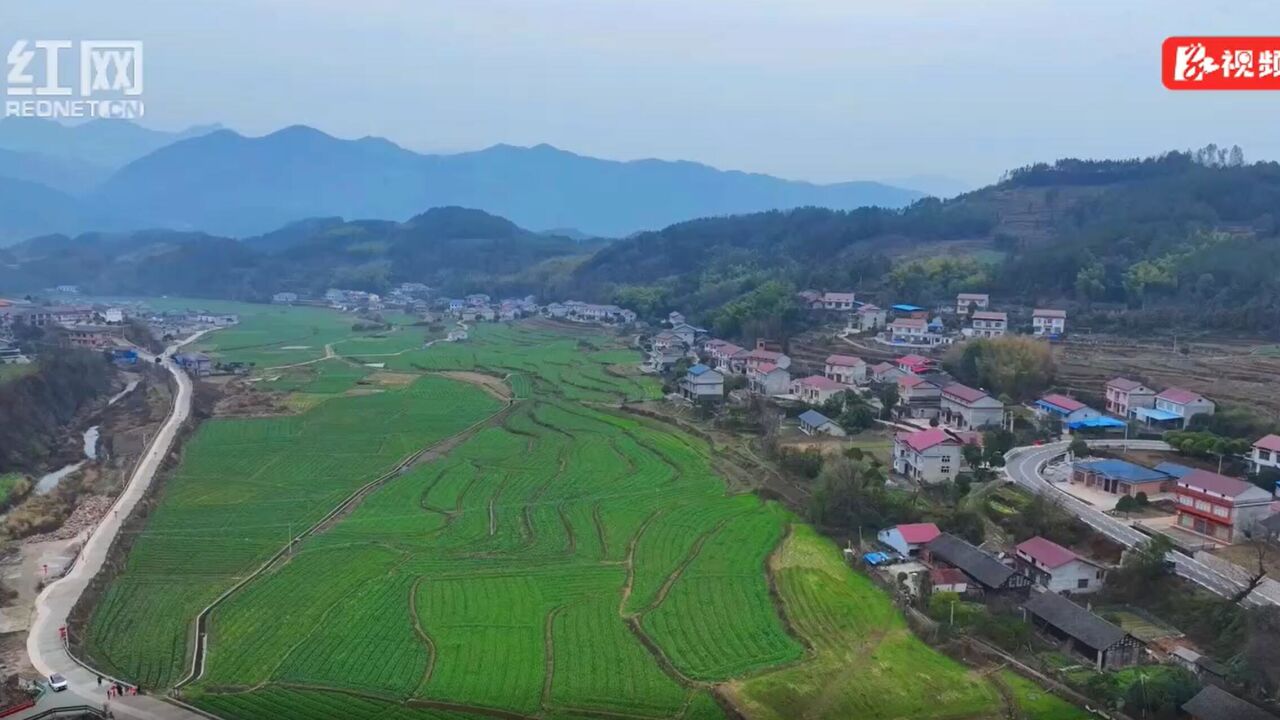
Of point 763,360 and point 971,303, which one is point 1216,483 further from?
point 971,303

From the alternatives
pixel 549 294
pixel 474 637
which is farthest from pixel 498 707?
pixel 549 294

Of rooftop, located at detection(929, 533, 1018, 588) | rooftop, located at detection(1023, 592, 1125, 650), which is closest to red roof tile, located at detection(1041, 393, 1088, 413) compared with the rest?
rooftop, located at detection(929, 533, 1018, 588)

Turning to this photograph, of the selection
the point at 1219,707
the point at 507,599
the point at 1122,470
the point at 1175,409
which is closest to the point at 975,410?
the point at 1175,409

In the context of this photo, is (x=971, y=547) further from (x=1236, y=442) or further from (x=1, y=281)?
(x=1, y=281)

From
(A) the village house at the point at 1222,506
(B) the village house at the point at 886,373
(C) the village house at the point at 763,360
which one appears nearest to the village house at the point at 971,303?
(B) the village house at the point at 886,373

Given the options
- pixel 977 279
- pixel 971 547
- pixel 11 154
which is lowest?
pixel 971 547

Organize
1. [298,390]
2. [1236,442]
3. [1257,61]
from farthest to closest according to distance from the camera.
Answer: [298,390], [1236,442], [1257,61]
